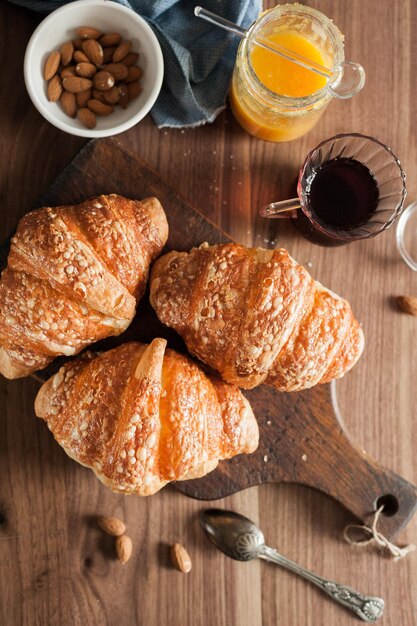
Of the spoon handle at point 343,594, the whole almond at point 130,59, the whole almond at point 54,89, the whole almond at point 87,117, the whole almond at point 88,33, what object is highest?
the whole almond at point 88,33

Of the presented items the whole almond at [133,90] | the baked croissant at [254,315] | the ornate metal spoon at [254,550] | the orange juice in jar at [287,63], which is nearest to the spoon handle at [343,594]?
the ornate metal spoon at [254,550]

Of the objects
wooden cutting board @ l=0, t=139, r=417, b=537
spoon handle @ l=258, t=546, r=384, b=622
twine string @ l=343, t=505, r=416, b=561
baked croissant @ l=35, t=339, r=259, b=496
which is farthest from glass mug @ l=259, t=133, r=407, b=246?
spoon handle @ l=258, t=546, r=384, b=622

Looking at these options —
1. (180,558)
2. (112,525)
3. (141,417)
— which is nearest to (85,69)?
(141,417)

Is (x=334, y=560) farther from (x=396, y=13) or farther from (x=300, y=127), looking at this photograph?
(x=396, y=13)

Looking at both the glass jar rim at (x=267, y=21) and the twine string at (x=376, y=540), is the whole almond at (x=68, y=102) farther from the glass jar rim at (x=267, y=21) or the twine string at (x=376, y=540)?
the twine string at (x=376, y=540)

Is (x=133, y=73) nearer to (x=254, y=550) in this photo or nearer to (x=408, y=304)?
(x=408, y=304)

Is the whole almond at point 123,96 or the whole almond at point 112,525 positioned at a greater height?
the whole almond at point 123,96

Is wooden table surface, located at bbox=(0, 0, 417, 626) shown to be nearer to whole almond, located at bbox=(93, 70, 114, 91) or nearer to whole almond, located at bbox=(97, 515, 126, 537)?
whole almond, located at bbox=(97, 515, 126, 537)
